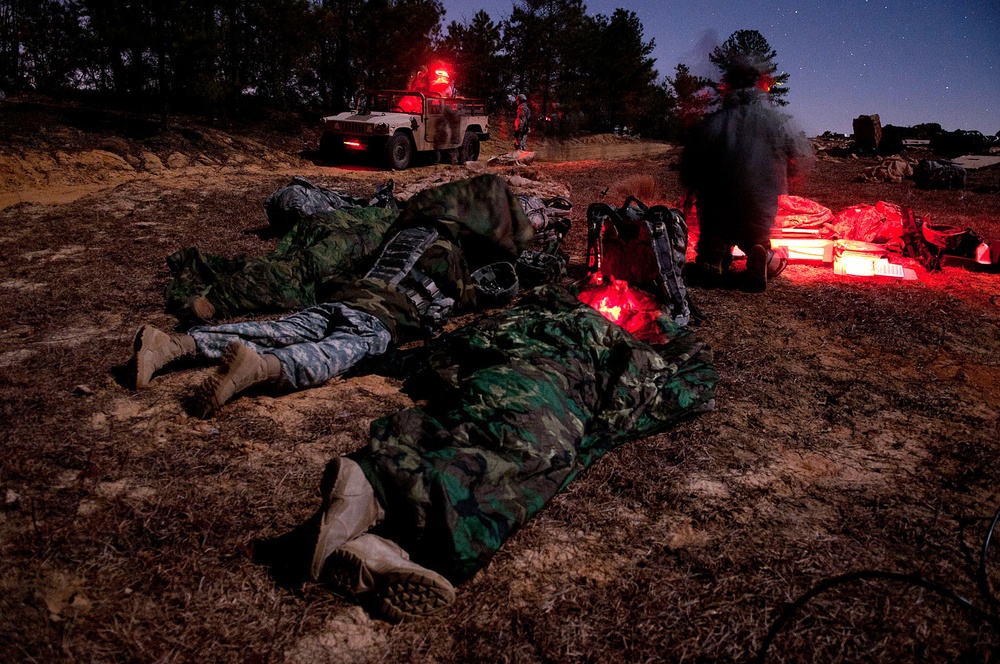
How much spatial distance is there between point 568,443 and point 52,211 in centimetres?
846

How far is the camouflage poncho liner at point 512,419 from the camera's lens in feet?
6.59

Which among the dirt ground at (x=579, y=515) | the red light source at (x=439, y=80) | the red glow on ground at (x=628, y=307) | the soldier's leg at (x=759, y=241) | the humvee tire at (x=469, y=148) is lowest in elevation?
the dirt ground at (x=579, y=515)

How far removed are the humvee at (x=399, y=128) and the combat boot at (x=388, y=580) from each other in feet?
42.2

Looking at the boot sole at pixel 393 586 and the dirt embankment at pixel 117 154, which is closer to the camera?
the boot sole at pixel 393 586

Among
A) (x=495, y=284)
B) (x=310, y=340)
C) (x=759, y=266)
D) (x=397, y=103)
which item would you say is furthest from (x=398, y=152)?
(x=310, y=340)

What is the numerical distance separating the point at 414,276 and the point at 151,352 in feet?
5.87

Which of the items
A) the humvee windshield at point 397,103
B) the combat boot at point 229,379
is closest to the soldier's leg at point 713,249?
the combat boot at point 229,379

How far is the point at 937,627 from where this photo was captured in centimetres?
193

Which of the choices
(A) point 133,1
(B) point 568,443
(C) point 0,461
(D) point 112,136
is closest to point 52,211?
(D) point 112,136

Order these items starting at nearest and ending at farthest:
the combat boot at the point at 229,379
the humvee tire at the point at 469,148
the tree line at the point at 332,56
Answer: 1. the combat boot at the point at 229,379
2. the tree line at the point at 332,56
3. the humvee tire at the point at 469,148

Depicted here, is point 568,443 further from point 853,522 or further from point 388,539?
point 853,522

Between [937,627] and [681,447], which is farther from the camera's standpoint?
[681,447]

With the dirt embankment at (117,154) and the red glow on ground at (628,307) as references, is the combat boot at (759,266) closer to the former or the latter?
the red glow on ground at (628,307)

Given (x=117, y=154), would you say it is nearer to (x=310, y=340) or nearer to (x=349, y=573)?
(x=310, y=340)
